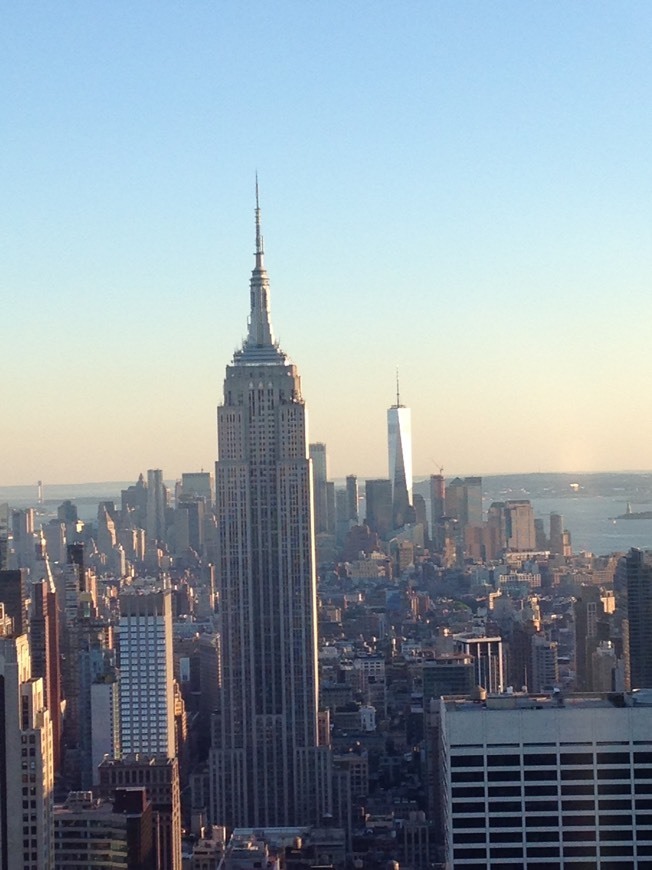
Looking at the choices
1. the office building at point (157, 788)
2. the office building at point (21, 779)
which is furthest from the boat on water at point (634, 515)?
the office building at point (21, 779)

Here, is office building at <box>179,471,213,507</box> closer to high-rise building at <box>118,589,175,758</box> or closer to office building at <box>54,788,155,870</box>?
high-rise building at <box>118,589,175,758</box>

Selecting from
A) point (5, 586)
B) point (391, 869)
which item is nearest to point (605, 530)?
point (391, 869)

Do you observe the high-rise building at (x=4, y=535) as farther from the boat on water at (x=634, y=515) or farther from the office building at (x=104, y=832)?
the boat on water at (x=634, y=515)

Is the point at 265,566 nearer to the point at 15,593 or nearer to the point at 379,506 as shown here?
the point at 379,506

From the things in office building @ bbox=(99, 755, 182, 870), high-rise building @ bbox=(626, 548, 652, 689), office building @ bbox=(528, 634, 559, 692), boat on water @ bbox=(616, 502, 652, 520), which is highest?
boat on water @ bbox=(616, 502, 652, 520)

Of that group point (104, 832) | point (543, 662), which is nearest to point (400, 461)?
point (543, 662)

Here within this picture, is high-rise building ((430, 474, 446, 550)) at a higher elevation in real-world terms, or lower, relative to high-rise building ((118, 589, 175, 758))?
higher

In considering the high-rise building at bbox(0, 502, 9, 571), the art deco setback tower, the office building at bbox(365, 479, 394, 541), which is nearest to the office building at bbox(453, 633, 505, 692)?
the office building at bbox(365, 479, 394, 541)
